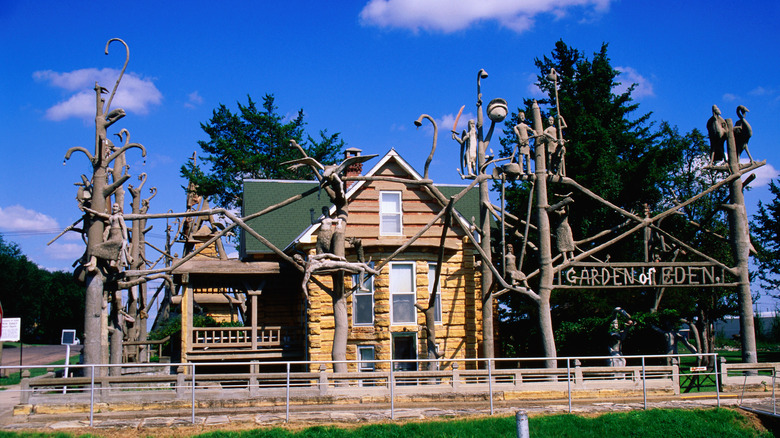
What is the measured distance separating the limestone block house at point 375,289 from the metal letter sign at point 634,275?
484 centimetres

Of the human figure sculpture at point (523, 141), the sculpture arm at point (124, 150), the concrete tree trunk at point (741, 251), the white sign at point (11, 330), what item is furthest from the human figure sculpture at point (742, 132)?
the white sign at point (11, 330)

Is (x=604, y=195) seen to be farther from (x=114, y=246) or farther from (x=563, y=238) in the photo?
(x=114, y=246)

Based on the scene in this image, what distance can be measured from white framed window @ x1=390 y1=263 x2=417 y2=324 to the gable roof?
3.23 m

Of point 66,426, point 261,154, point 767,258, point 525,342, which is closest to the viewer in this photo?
point 66,426

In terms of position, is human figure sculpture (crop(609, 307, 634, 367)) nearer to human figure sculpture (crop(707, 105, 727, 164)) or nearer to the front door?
human figure sculpture (crop(707, 105, 727, 164))

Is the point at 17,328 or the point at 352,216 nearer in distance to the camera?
the point at 17,328

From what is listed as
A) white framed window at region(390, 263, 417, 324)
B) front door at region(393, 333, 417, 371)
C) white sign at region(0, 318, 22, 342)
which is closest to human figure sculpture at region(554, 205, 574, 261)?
white framed window at region(390, 263, 417, 324)

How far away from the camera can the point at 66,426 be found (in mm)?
13078

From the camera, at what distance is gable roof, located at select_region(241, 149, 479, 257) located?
79.0ft

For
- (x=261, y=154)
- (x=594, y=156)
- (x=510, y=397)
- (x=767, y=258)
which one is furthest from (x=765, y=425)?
(x=261, y=154)

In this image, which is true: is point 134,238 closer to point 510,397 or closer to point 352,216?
point 352,216

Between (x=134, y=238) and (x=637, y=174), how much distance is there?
22737 mm

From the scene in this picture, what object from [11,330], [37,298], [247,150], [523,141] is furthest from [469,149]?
[37,298]

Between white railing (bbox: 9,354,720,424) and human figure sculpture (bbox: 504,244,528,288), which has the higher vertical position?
human figure sculpture (bbox: 504,244,528,288)
